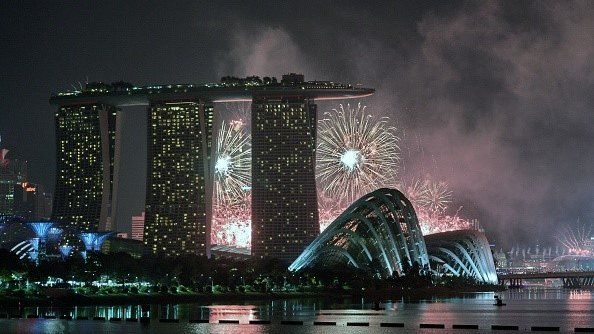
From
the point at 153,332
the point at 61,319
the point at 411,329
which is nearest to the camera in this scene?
the point at 153,332

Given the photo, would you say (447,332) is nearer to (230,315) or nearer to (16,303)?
(230,315)

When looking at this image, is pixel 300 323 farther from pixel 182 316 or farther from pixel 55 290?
pixel 55 290

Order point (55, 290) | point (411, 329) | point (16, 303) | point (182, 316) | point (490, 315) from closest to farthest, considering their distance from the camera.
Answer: point (411, 329), point (182, 316), point (490, 315), point (16, 303), point (55, 290)

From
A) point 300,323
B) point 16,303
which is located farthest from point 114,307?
point 300,323

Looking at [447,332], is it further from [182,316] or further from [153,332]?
[182,316]

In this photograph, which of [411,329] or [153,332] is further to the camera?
[411,329]

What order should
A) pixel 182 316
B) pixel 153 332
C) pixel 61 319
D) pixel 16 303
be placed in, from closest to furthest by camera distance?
pixel 153 332, pixel 61 319, pixel 182 316, pixel 16 303

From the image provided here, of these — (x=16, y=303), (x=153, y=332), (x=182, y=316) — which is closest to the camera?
(x=153, y=332)

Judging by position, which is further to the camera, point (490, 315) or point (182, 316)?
point (490, 315)


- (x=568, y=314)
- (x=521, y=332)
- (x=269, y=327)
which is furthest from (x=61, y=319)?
(x=568, y=314)
